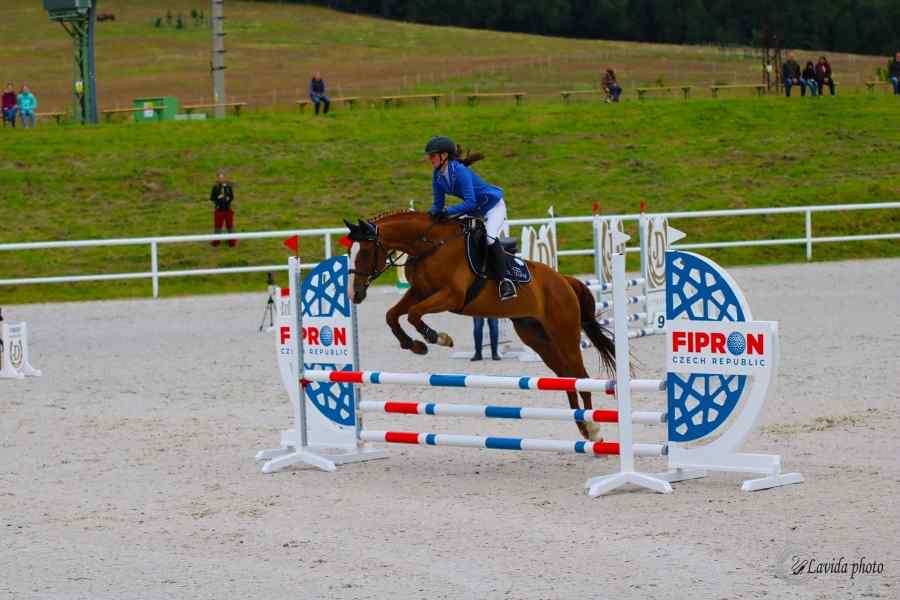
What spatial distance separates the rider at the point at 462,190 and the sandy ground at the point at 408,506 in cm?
138

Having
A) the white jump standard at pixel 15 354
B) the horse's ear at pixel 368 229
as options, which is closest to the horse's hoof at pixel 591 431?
the horse's ear at pixel 368 229

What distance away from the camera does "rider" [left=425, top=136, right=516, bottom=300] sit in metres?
9.70

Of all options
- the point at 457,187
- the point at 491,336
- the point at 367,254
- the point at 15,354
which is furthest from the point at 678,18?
the point at 367,254

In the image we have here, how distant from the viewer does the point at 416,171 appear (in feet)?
107

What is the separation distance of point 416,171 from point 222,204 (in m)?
7.42

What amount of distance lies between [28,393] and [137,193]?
714 inches

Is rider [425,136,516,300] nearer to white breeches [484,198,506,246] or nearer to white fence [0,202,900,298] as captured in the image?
white breeches [484,198,506,246]

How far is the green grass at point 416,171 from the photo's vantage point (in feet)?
86.3

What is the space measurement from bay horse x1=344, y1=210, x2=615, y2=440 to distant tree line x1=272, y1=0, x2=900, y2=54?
75.9 meters

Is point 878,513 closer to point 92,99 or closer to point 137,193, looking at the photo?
point 137,193

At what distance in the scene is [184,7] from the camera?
82812mm

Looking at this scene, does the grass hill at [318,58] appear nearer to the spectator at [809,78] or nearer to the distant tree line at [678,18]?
the distant tree line at [678,18]

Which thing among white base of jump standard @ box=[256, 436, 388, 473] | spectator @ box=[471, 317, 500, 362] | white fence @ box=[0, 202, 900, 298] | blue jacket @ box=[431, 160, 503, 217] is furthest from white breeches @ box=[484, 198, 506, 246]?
white fence @ box=[0, 202, 900, 298]

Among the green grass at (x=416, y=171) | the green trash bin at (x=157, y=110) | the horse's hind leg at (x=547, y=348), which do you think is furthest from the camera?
the green trash bin at (x=157, y=110)
